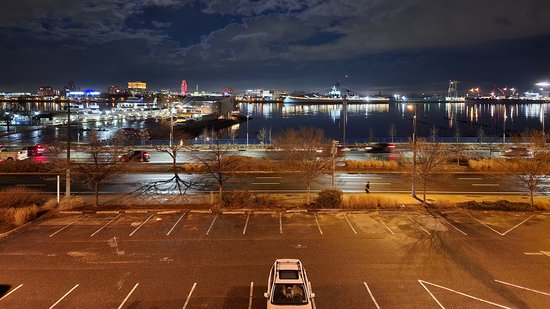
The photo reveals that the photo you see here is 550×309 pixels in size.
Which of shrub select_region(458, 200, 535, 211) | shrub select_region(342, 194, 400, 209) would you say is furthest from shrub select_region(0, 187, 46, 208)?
shrub select_region(458, 200, 535, 211)

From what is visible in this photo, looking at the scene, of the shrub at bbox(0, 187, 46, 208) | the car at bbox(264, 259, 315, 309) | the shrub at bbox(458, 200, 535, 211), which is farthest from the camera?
the shrub at bbox(0, 187, 46, 208)

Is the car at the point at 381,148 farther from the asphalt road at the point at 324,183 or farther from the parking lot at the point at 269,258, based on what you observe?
the parking lot at the point at 269,258

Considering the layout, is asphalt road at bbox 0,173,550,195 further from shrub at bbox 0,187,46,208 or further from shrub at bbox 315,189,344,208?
shrub at bbox 315,189,344,208

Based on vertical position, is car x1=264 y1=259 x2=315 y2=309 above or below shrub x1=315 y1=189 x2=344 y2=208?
below

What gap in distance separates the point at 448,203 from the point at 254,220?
9.23 metres

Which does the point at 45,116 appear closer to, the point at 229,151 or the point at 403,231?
the point at 229,151

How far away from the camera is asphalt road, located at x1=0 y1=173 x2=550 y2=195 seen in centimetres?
2367

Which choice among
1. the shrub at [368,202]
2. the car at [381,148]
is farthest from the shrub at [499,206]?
the car at [381,148]

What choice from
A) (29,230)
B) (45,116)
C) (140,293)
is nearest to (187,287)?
(140,293)

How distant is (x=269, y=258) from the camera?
1324 cm

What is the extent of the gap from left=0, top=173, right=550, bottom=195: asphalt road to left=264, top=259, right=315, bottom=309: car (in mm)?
13073

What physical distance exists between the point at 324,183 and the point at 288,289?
645 inches

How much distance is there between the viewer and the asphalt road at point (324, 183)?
23.7 metres

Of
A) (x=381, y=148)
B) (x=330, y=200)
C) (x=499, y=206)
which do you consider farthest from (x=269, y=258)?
(x=381, y=148)
